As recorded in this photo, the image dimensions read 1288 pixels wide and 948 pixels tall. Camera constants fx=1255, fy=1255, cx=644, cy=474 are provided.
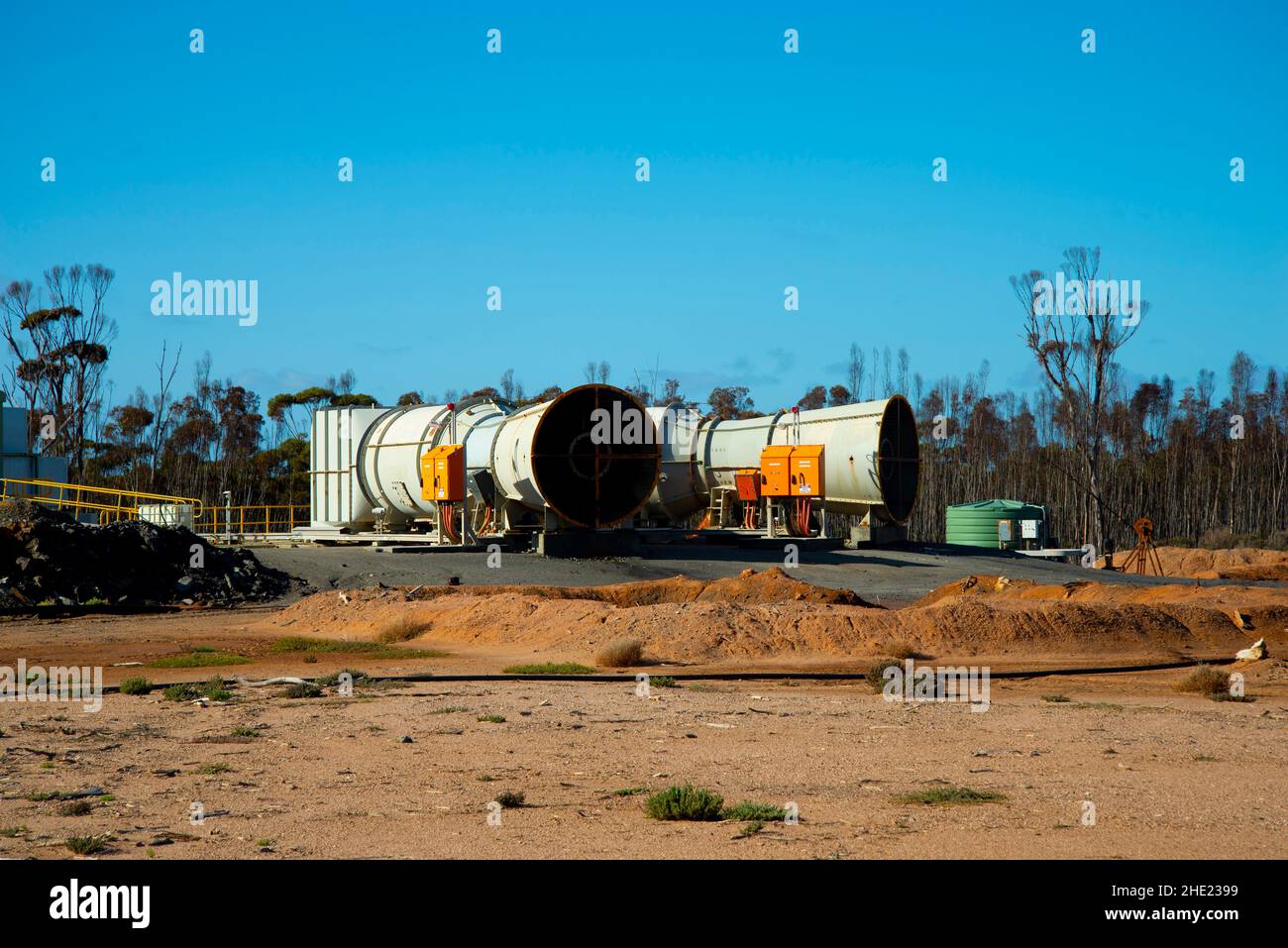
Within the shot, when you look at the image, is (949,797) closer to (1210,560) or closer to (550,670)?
(550,670)

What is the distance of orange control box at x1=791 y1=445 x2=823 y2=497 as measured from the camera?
38.1 m

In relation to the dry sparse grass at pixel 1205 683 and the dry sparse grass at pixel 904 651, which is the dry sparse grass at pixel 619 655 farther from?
the dry sparse grass at pixel 1205 683

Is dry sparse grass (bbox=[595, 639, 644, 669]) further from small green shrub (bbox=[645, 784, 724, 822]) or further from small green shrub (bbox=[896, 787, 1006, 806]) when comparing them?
small green shrub (bbox=[645, 784, 724, 822])

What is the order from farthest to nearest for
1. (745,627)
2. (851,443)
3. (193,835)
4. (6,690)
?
1. (851,443)
2. (745,627)
3. (6,690)
4. (193,835)

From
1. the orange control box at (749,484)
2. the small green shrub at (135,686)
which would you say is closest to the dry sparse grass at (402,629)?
the small green shrub at (135,686)

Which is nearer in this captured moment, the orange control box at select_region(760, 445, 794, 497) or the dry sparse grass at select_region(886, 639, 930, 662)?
the dry sparse grass at select_region(886, 639, 930, 662)

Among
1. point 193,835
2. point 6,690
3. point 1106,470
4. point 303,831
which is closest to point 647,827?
point 303,831

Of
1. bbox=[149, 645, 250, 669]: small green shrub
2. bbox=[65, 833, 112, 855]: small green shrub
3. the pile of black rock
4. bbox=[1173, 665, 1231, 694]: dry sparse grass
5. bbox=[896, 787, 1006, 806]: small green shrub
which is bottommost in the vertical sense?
bbox=[1173, 665, 1231, 694]: dry sparse grass

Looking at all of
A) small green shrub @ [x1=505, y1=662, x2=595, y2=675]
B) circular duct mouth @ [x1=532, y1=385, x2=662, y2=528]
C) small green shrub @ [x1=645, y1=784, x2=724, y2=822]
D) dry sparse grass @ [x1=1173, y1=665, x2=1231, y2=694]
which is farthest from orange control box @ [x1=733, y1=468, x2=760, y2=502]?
small green shrub @ [x1=645, y1=784, x2=724, y2=822]

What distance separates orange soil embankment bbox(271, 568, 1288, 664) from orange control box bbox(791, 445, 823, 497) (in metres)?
15.2
